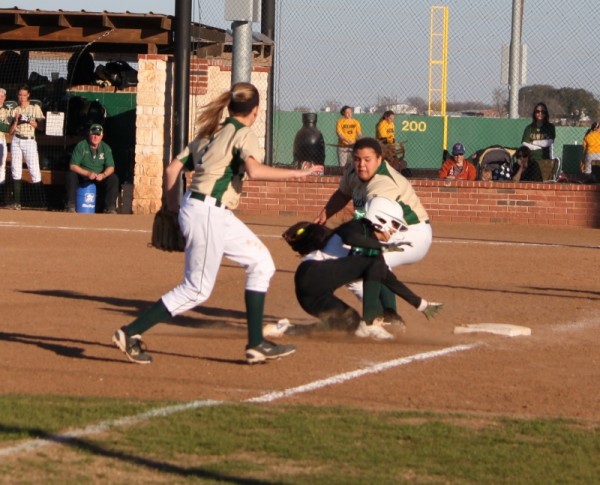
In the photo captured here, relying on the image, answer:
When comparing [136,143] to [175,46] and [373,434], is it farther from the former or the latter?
[373,434]

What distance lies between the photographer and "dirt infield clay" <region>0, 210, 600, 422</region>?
22.7 feet

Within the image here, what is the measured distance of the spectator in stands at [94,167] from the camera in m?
19.2

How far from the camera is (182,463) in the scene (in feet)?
17.2

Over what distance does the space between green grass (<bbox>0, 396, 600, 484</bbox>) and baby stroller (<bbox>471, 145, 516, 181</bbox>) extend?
14.5 metres

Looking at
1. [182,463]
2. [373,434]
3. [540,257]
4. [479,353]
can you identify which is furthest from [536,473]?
[540,257]

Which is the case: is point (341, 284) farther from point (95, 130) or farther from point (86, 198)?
point (86, 198)

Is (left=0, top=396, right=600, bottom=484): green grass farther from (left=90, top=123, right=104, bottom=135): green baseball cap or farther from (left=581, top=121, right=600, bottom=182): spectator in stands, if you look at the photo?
(left=581, top=121, right=600, bottom=182): spectator in stands

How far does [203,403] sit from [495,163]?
16.2 m

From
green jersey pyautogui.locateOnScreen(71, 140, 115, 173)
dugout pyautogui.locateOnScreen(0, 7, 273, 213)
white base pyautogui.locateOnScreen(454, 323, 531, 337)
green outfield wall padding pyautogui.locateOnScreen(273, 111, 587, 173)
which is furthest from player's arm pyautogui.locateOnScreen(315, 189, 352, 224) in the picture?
green outfield wall padding pyautogui.locateOnScreen(273, 111, 587, 173)

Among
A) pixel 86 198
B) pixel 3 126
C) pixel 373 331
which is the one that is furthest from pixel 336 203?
pixel 3 126

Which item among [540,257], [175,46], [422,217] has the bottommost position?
[540,257]

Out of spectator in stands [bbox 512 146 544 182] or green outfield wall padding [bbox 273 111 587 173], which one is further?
green outfield wall padding [bbox 273 111 587 173]

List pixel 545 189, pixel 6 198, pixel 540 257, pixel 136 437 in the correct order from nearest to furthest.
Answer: pixel 136 437
pixel 540 257
pixel 545 189
pixel 6 198

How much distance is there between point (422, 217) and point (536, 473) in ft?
13.4
